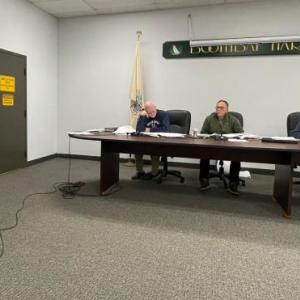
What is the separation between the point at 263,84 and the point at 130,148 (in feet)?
8.08

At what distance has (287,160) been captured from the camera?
2.71 metres

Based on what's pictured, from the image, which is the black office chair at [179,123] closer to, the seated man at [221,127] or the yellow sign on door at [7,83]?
the seated man at [221,127]

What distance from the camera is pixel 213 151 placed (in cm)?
289

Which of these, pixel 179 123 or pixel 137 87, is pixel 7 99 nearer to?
pixel 137 87

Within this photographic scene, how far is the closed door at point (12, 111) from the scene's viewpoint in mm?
4094

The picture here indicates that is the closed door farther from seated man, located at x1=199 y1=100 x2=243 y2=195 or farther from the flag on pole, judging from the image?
seated man, located at x1=199 y1=100 x2=243 y2=195

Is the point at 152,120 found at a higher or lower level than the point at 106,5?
lower

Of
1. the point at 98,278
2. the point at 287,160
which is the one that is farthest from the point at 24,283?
the point at 287,160

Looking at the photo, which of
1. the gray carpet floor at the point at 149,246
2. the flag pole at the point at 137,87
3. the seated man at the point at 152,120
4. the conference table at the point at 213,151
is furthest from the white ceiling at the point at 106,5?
the gray carpet floor at the point at 149,246

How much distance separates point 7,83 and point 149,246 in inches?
129

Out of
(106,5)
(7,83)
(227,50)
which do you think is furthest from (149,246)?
(106,5)

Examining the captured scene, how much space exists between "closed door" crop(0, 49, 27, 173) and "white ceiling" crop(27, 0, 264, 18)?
98cm

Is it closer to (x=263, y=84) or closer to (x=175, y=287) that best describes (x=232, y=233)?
(x=175, y=287)

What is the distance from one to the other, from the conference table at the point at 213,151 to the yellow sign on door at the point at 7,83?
1778 millimetres
